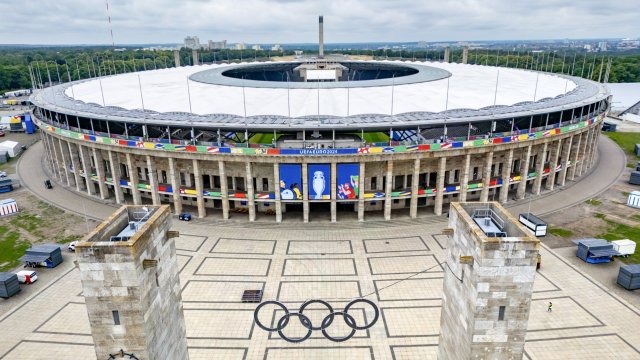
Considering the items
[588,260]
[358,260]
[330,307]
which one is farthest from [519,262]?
[588,260]

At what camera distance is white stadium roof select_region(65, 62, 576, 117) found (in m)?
74.8

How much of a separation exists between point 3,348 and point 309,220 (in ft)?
137

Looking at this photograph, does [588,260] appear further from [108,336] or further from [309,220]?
[108,336]

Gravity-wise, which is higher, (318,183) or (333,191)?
(318,183)

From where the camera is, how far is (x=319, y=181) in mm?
65625

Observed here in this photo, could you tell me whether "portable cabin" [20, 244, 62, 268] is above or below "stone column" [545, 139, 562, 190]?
below

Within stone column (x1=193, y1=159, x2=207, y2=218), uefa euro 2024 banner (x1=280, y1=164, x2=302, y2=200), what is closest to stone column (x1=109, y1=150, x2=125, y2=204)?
stone column (x1=193, y1=159, x2=207, y2=218)

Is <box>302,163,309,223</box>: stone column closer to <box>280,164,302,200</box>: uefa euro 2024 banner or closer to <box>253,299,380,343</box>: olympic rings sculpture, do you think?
<box>280,164,302,200</box>: uefa euro 2024 banner

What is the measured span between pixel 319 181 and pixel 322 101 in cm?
2172

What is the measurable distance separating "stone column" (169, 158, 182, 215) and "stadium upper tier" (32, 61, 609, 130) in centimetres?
713

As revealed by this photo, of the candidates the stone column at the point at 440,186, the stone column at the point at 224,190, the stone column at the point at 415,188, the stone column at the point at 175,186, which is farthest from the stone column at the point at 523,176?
the stone column at the point at 175,186

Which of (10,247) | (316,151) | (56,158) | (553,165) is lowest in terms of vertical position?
(10,247)

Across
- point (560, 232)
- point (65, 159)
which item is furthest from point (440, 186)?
point (65, 159)

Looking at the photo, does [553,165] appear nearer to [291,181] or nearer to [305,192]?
[305,192]
